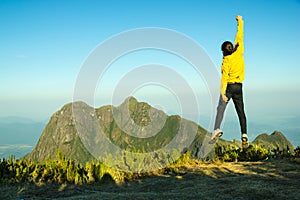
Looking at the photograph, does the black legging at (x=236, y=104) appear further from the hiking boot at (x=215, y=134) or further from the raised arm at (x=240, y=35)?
the raised arm at (x=240, y=35)

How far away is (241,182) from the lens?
5.30 meters

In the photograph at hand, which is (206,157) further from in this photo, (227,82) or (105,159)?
(105,159)

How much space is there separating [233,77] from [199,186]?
137 inches

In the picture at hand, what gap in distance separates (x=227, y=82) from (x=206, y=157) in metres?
2.50

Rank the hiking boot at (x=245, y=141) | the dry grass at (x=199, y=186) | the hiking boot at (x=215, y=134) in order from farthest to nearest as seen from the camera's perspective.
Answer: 1. the hiking boot at (x=245, y=141)
2. the hiking boot at (x=215, y=134)
3. the dry grass at (x=199, y=186)

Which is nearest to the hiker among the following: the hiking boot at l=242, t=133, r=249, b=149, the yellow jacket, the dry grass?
the yellow jacket

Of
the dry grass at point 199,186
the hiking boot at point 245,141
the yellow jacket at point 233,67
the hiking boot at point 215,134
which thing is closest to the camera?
the dry grass at point 199,186

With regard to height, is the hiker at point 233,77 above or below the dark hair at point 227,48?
below

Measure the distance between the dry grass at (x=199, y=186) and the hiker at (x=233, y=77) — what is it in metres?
1.32

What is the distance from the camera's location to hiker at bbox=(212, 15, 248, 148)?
790 centimetres

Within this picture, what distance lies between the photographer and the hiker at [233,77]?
7.90 meters

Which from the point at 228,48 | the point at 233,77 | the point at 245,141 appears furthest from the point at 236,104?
the point at 228,48

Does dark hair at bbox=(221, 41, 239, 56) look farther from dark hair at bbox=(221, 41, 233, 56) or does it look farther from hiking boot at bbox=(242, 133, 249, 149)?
hiking boot at bbox=(242, 133, 249, 149)

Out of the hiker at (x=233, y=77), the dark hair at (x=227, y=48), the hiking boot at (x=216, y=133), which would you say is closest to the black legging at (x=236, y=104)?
the hiker at (x=233, y=77)
